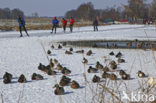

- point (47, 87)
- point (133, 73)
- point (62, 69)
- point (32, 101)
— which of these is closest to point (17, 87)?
point (47, 87)

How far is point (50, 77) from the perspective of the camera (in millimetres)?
5738

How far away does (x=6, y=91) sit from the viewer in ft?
15.0

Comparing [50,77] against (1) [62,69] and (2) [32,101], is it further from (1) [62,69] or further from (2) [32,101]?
(2) [32,101]

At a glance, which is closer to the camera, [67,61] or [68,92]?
[68,92]

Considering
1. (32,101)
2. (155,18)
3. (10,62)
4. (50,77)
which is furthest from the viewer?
(10,62)

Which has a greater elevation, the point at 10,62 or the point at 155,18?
the point at 155,18

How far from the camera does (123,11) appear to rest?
222 feet

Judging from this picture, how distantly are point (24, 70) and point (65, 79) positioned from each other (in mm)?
2209

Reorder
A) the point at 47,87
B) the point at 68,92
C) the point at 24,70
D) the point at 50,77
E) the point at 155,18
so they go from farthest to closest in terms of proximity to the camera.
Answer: the point at 24,70 < the point at 50,77 < the point at 47,87 < the point at 68,92 < the point at 155,18

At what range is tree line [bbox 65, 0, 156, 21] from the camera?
13.8 ft

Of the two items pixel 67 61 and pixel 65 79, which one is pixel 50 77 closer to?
pixel 65 79

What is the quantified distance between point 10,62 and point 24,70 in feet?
4.97

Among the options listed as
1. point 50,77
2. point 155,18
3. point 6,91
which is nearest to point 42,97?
point 6,91

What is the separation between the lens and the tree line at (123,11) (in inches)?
165
